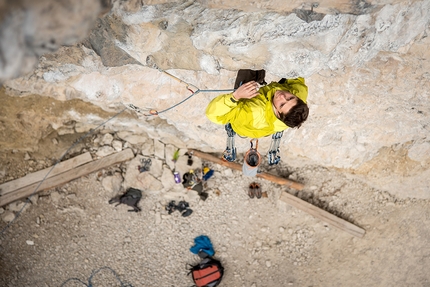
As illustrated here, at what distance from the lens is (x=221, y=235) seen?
6.38 meters

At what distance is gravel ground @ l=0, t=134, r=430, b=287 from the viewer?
6098mm

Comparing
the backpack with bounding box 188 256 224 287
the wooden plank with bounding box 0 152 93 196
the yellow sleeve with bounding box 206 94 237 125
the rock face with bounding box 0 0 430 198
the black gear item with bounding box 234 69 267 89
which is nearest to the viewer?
the rock face with bounding box 0 0 430 198

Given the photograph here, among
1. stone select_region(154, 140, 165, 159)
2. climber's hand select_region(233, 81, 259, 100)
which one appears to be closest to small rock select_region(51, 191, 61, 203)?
stone select_region(154, 140, 165, 159)

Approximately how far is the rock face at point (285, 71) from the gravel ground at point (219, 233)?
24.3 inches

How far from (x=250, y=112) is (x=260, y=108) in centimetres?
11

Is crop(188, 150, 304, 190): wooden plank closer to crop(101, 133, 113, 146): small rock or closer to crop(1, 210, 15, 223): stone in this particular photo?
crop(101, 133, 113, 146): small rock

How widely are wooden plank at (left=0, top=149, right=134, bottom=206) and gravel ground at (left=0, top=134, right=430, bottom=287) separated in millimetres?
159

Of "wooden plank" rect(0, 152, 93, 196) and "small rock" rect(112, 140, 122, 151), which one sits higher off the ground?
"small rock" rect(112, 140, 122, 151)

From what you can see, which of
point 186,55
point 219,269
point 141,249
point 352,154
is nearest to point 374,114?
point 352,154

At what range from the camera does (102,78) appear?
485 cm

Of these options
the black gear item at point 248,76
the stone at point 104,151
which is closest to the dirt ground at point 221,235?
the stone at point 104,151

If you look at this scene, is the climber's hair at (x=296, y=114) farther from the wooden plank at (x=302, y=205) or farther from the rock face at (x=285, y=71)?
the wooden plank at (x=302, y=205)

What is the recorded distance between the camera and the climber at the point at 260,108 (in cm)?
288

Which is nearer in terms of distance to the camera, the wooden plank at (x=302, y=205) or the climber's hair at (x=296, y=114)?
the climber's hair at (x=296, y=114)
